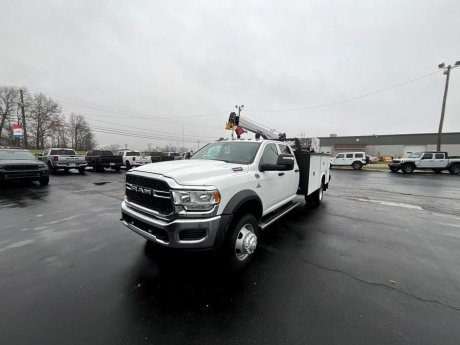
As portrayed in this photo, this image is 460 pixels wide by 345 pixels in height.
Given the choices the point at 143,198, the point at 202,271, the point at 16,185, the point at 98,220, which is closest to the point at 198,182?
the point at 143,198

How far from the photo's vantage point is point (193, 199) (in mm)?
2697

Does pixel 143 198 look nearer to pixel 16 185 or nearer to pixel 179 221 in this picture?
pixel 179 221

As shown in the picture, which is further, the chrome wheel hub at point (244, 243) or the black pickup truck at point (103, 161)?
the black pickup truck at point (103, 161)

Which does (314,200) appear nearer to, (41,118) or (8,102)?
(41,118)

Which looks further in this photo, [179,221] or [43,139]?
[43,139]

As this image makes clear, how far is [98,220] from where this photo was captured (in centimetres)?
548

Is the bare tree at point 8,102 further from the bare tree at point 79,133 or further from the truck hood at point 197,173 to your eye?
the truck hood at point 197,173

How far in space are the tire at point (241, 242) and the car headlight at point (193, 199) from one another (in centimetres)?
64

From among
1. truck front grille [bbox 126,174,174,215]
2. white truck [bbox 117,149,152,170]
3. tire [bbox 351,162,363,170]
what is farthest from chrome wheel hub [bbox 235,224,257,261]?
tire [bbox 351,162,363,170]

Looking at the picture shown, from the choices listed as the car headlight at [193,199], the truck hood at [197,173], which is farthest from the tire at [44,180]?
the car headlight at [193,199]

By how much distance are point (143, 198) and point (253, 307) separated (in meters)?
2.03

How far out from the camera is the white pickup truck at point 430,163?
67.6 feet

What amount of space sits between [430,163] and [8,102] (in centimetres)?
7306

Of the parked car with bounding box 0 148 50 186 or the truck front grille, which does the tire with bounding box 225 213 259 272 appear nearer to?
the truck front grille
